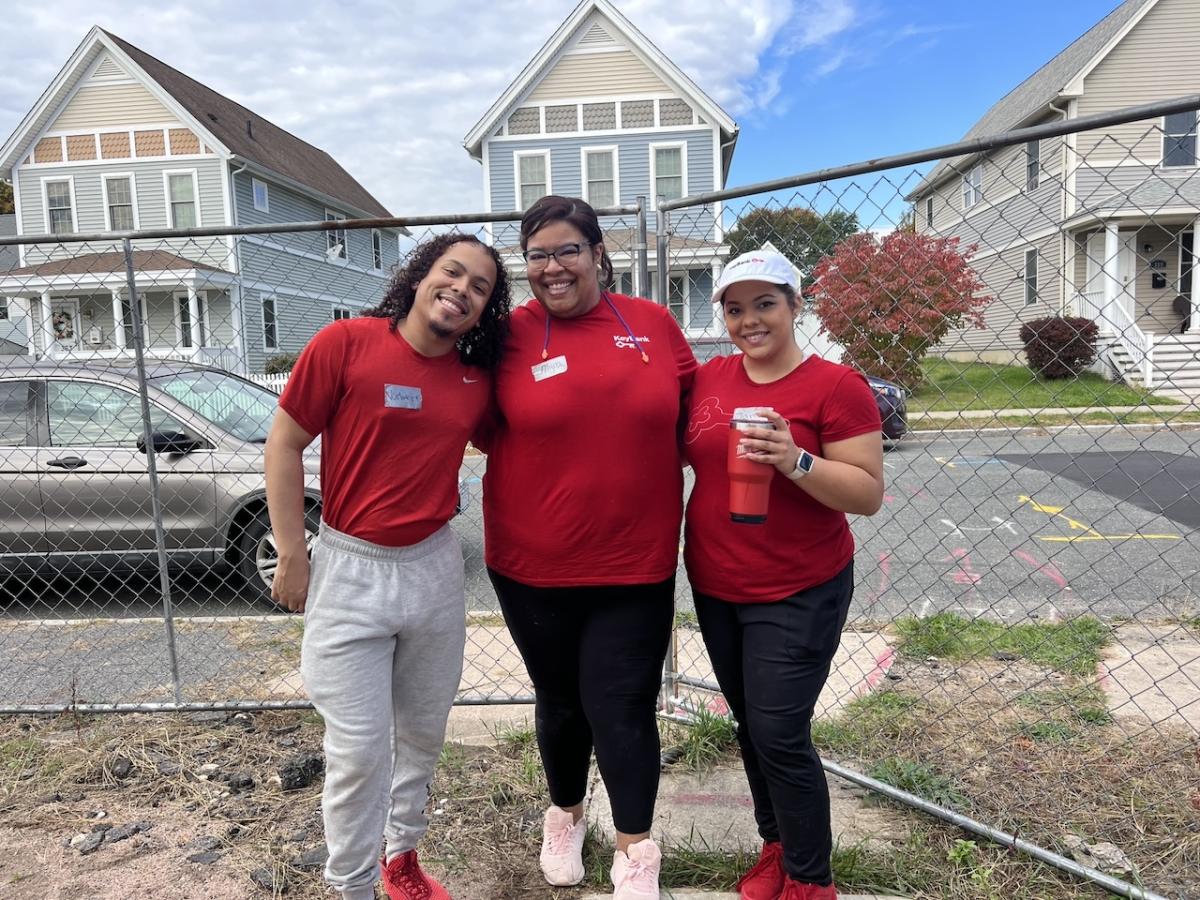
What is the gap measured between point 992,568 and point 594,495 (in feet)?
9.07

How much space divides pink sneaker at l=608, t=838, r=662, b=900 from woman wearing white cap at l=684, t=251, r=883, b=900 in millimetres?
364

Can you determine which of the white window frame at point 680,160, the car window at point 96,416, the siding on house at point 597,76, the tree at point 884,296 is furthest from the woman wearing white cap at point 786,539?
the siding on house at point 597,76

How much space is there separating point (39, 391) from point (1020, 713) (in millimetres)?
5716

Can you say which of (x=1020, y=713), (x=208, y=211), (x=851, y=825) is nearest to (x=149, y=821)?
(x=851, y=825)

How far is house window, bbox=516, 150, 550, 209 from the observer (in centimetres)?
2067

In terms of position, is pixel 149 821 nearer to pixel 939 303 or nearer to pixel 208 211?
pixel 939 303

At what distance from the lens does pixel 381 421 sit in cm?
207

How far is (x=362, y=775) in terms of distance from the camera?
6.85ft

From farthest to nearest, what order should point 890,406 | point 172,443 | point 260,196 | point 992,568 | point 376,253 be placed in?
point 260,196, point 376,253, point 172,443, point 890,406, point 992,568

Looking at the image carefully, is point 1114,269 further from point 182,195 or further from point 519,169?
point 182,195

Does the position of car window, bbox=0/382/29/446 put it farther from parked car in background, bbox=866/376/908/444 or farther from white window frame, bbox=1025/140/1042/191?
white window frame, bbox=1025/140/1042/191

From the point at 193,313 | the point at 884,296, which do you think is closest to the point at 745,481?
the point at 884,296

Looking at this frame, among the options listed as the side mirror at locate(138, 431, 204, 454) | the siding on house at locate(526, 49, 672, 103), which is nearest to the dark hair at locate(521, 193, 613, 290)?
Answer: the side mirror at locate(138, 431, 204, 454)

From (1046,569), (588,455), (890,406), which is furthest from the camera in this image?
(1046,569)
